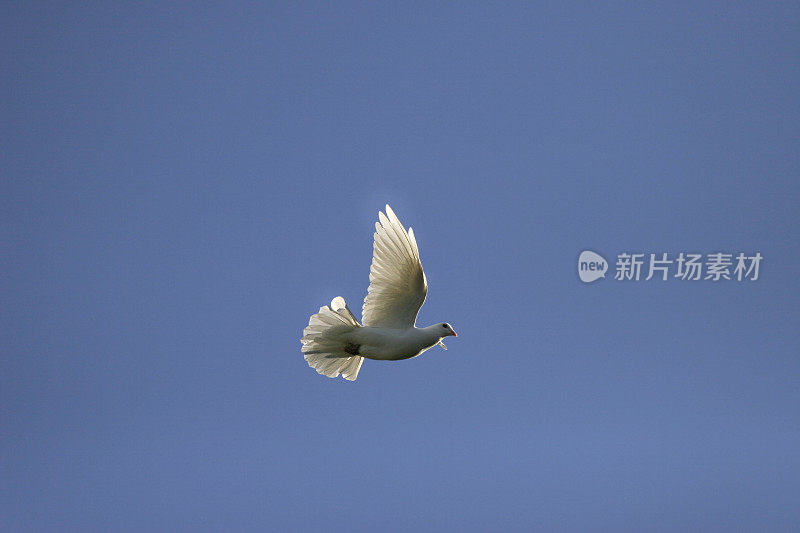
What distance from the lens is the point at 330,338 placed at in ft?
38.6

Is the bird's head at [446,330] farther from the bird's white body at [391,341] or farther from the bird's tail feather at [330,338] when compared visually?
the bird's tail feather at [330,338]

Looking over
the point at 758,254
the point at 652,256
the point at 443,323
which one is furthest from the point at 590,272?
the point at 443,323

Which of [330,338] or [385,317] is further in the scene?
[385,317]

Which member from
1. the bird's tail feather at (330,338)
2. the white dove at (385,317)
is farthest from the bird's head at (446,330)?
the bird's tail feather at (330,338)

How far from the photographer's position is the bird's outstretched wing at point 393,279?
461 inches

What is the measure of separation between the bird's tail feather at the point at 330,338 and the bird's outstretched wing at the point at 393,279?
1.27 ft

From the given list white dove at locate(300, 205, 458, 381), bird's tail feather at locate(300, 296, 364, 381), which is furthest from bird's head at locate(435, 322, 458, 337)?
bird's tail feather at locate(300, 296, 364, 381)

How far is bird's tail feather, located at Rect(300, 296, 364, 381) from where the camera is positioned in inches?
460

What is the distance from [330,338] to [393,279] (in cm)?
101

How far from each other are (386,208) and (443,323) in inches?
61.0

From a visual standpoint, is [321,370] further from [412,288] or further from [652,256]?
[652,256]

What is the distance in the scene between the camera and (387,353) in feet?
38.5

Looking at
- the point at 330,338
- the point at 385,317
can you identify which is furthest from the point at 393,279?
the point at 330,338

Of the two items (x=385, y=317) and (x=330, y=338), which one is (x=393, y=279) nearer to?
(x=385, y=317)
